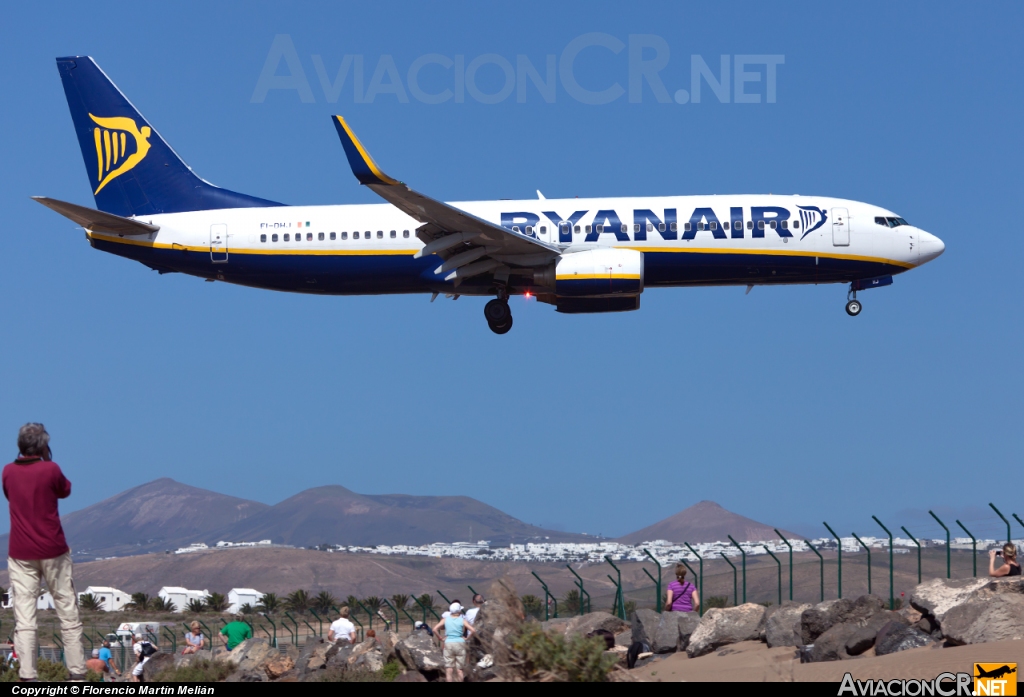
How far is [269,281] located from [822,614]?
24720mm

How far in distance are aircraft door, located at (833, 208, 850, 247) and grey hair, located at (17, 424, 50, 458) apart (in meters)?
27.9

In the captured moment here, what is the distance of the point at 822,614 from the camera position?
1653 centimetres

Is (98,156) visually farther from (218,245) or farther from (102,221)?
(218,245)

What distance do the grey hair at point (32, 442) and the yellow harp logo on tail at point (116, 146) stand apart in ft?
107

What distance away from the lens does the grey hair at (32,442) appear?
11523 mm

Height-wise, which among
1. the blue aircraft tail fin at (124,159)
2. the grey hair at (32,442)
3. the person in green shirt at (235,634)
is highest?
the blue aircraft tail fin at (124,159)

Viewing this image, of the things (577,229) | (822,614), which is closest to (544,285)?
(577,229)

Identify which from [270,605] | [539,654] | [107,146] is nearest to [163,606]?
[270,605]

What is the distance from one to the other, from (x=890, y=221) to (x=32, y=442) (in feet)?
99.6

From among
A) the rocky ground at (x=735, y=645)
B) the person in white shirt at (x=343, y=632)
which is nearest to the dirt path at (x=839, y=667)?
the rocky ground at (x=735, y=645)

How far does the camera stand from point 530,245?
33844mm

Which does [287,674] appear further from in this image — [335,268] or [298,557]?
[298,557]

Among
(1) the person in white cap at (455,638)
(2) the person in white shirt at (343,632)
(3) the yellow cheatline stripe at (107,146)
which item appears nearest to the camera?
(1) the person in white cap at (455,638)

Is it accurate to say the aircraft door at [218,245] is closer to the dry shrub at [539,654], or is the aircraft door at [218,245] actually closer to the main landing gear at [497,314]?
the main landing gear at [497,314]
